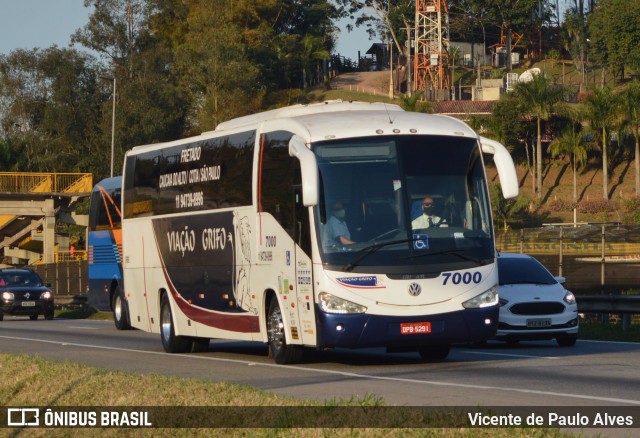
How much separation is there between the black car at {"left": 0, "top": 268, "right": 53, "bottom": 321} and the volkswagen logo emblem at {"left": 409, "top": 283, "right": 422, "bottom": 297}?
2804 centimetres

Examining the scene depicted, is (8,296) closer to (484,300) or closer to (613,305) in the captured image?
(613,305)

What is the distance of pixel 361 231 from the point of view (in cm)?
1752

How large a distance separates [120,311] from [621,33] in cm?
9951

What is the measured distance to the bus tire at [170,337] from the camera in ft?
76.5

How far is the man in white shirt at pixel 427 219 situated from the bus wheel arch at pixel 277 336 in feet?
8.15

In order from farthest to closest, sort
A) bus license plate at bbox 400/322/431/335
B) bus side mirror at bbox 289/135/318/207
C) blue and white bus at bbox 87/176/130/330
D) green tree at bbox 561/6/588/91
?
green tree at bbox 561/6/588/91, blue and white bus at bbox 87/176/130/330, bus license plate at bbox 400/322/431/335, bus side mirror at bbox 289/135/318/207

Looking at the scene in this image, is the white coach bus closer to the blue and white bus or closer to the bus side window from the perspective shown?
the bus side window

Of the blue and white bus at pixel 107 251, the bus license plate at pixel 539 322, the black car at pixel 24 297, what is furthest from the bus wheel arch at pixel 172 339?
the black car at pixel 24 297

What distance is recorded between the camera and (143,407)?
12641 mm

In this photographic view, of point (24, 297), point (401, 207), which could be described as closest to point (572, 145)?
point (24, 297)

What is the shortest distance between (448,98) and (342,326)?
353 ft

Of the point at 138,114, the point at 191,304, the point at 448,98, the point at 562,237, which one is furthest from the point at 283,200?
the point at 448,98

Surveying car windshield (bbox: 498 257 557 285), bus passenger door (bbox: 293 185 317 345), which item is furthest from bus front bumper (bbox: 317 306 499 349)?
car windshield (bbox: 498 257 557 285)

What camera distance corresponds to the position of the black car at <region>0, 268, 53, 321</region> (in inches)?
1709
